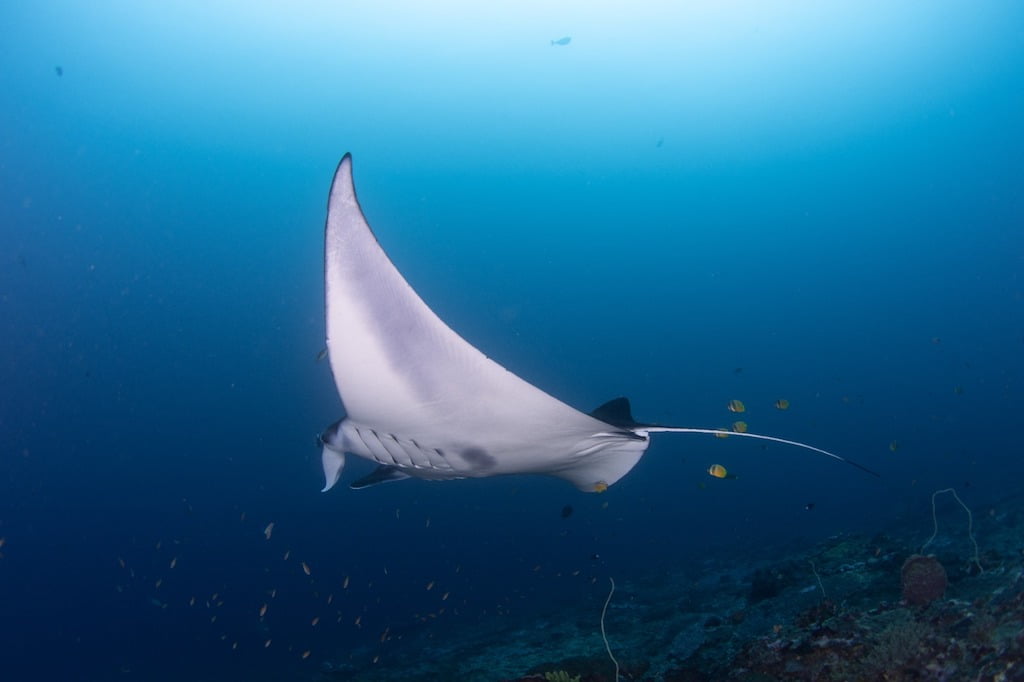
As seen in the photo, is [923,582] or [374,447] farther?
[923,582]

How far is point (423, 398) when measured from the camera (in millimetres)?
2760

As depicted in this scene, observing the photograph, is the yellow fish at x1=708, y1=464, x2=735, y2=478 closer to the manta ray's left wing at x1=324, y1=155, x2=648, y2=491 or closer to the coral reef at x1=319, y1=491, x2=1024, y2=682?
the coral reef at x1=319, y1=491, x2=1024, y2=682

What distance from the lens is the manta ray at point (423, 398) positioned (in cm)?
222

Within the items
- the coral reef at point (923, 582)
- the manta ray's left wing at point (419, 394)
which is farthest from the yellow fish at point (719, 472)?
the manta ray's left wing at point (419, 394)

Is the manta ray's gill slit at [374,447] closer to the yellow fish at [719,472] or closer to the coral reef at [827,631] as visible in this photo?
the coral reef at [827,631]

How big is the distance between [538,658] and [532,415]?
205 inches

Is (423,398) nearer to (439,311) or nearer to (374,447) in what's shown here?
(374,447)

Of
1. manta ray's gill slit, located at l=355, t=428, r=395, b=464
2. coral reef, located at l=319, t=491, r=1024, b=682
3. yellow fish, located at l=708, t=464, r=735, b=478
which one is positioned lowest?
coral reef, located at l=319, t=491, r=1024, b=682

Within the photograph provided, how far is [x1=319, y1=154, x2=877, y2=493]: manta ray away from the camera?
2.22 metres

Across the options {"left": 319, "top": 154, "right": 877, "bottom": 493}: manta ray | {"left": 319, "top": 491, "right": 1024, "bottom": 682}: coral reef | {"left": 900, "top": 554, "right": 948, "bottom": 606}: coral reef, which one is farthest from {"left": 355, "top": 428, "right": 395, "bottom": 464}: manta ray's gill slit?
{"left": 900, "top": 554, "right": 948, "bottom": 606}: coral reef

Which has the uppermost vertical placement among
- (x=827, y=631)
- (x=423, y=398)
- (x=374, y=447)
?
(x=423, y=398)

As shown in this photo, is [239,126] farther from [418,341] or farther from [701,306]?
[701,306]

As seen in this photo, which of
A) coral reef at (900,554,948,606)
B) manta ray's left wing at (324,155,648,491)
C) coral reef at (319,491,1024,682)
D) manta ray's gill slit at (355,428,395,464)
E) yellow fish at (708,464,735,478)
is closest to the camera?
manta ray's left wing at (324,155,648,491)

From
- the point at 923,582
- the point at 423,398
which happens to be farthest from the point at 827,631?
the point at 423,398
